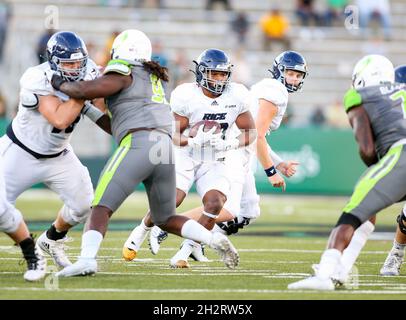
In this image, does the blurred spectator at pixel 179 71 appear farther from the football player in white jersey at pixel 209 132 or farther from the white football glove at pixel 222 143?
the white football glove at pixel 222 143

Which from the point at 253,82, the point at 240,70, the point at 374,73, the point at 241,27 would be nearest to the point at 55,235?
the point at 374,73

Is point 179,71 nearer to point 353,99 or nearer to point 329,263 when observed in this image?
point 353,99

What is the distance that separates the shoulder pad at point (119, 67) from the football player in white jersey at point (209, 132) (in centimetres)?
119

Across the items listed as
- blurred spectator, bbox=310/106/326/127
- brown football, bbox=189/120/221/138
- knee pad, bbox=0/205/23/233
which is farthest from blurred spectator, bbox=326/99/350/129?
knee pad, bbox=0/205/23/233

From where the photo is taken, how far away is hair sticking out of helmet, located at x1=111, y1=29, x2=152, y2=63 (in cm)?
745

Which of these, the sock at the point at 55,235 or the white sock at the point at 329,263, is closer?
the white sock at the point at 329,263

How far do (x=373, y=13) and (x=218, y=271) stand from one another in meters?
14.9

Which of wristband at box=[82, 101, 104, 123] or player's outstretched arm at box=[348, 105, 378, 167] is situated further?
wristband at box=[82, 101, 104, 123]

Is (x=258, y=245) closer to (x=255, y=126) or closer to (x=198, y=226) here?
(x=255, y=126)

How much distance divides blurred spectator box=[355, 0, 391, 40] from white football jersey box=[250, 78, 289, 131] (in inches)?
522

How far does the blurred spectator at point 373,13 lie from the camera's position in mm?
21781

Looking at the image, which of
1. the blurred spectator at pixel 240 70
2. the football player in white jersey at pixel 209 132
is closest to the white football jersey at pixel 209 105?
the football player in white jersey at pixel 209 132

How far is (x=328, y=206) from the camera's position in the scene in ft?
55.0

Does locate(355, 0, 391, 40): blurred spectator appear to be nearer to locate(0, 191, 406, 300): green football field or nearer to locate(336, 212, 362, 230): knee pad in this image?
locate(0, 191, 406, 300): green football field
